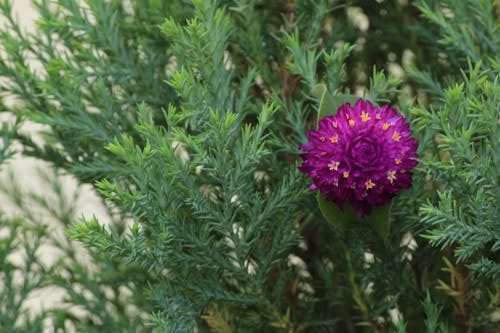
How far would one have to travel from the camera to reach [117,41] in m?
0.60

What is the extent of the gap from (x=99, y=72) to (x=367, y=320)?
29 centimetres

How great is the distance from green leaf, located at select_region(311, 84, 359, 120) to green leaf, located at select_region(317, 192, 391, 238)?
5 cm

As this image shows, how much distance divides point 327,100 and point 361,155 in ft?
0.16

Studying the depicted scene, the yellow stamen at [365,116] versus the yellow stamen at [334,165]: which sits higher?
the yellow stamen at [365,116]

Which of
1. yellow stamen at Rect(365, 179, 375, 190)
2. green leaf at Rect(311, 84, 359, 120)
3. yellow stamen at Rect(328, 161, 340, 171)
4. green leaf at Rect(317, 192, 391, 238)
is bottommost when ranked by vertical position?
green leaf at Rect(317, 192, 391, 238)

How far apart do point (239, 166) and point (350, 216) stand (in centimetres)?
8

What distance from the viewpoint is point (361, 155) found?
0.46 meters

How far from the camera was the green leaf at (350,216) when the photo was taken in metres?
0.49

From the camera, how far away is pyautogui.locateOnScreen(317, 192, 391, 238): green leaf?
0.49 meters

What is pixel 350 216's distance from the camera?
50cm

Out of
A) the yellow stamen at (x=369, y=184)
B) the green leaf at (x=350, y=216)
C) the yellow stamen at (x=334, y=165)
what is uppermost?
the yellow stamen at (x=334, y=165)

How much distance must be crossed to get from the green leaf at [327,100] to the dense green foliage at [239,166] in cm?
2

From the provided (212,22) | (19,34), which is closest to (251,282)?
(212,22)

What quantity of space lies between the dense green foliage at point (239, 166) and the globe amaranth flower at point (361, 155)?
20mm
